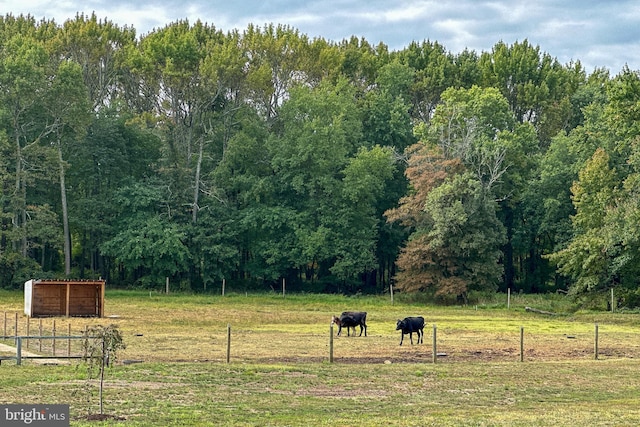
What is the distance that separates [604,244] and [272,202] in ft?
97.6

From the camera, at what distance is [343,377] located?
83.9 ft

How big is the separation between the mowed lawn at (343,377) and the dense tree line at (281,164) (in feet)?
78.8

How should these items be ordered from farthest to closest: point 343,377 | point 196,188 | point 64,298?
point 196,188 < point 64,298 < point 343,377

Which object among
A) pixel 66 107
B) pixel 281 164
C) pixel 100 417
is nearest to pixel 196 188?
pixel 281 164

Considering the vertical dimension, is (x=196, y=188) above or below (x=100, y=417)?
above

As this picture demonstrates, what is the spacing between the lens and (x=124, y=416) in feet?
60.7

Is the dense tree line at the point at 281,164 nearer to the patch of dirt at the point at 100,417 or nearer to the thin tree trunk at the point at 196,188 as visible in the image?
the thin tree trunk at the point at 196,188

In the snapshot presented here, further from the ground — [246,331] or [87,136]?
[87,136]

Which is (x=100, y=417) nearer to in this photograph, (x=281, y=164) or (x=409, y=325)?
(x=409, y=325)

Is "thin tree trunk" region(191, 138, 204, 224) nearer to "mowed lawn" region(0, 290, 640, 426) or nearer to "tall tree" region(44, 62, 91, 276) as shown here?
"tall tree" region(44, 62, 91, 276)

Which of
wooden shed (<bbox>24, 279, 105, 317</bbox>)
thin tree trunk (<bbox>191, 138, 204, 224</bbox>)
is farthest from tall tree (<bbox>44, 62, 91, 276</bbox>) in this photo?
wooden shed (<bbox>24, 279, 105, 317</bbox>)

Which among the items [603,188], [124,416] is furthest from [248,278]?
[124,416]

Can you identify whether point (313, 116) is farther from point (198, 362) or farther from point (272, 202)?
point (198, 362)

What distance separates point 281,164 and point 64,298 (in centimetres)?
3248
